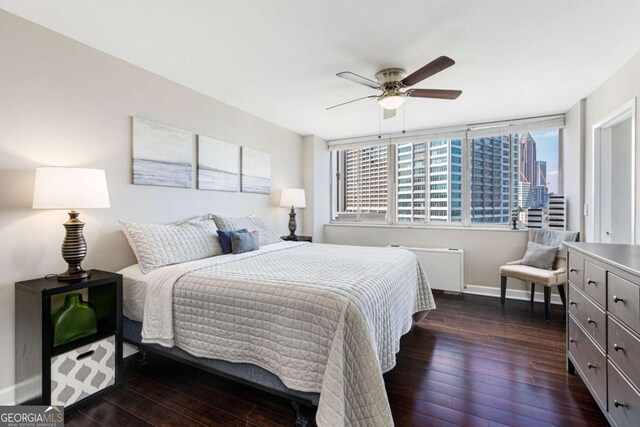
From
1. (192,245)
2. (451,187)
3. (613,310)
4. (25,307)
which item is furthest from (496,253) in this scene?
(25,307)

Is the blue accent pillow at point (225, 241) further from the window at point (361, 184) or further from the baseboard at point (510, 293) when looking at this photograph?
the baseboard at point (510, 293)

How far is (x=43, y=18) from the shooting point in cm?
196

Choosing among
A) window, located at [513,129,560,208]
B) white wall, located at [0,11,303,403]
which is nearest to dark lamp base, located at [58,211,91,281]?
white wall, located at [0,11,303,403]

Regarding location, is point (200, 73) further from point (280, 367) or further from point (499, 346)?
point (499, 346)

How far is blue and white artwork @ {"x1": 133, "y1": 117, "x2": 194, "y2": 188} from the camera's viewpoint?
265cm

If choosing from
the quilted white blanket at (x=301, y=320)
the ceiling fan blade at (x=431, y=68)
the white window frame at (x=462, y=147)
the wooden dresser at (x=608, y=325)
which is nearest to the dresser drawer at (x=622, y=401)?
the wooden dresser at (x=608, y=325)

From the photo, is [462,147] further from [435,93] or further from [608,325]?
[608,325]

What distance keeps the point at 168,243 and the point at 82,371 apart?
0.97 meters

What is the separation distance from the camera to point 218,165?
11.4ft

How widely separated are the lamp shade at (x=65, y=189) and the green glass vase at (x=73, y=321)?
60cm

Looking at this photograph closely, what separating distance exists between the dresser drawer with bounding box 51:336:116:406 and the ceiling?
2126mm

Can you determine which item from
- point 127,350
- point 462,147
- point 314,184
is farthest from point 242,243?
point 462,147

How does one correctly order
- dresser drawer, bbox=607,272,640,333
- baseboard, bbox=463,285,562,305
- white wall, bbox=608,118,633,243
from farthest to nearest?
baseboard, bbox=463,285,562,305 → white wall, bbox=608,118,633,243 → dresser drawer, bbox=607,272,640,333
